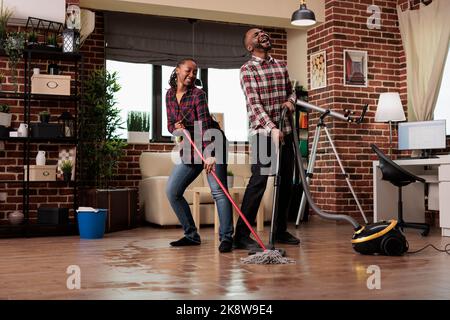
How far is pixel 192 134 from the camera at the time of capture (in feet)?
13.2

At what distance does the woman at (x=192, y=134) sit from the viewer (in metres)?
3.91

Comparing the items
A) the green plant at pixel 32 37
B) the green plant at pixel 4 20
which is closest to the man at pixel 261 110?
the green plant at pixel 32 37

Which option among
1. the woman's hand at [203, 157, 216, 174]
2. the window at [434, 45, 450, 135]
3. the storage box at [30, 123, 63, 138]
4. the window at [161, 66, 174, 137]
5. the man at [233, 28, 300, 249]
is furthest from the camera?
the window at [161, 66, 174, 137]

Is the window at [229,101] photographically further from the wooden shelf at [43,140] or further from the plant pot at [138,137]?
the wooden shelf at [43,140]

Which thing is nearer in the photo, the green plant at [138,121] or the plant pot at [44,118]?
the plant pot at [44,118]

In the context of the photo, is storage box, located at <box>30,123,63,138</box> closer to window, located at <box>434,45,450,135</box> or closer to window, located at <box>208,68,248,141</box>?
window, located at <box>208,68,248,141</box>

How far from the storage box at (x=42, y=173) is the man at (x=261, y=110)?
2262 millimetres

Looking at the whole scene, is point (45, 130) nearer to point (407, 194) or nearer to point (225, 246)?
point (225, 246)

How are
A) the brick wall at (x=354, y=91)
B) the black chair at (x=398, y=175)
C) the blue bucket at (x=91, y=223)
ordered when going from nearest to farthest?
the blue bucket at (x=91, y=223)
the black chair at (x=398, y=175)
the brick wall at (x=354, y=91)

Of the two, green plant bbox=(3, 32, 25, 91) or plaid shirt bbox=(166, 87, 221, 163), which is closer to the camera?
plaid shirt bbox=(166, 87, 221, 163)

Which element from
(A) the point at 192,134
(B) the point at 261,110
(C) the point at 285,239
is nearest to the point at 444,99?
(C) the point at 285,239

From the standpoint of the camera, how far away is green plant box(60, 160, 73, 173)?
5512mm

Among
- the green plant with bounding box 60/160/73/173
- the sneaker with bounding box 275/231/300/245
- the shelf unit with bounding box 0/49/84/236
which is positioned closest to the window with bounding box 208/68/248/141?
the shelf unit with bounding box 0/49/84/236

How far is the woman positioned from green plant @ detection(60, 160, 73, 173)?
1.77 meters
